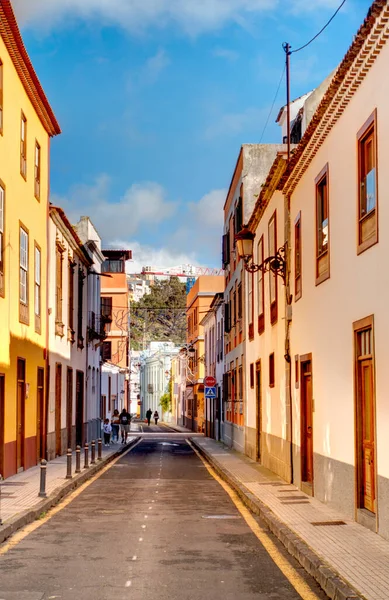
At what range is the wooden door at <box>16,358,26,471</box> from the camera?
21359 millimetres

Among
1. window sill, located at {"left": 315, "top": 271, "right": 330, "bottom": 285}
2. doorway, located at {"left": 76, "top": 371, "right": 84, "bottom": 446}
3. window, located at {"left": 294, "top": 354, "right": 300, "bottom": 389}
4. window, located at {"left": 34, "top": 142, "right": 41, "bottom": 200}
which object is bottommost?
doorway, located at {"left": 76, "top": 371, "right": 84, "bottom": 446}

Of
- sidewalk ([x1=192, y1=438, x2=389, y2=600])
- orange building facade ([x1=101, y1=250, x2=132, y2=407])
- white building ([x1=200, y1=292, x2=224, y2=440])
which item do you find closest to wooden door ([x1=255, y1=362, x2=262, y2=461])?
sidewalk ([x1=192, y1=438, x2=389, y2=600])

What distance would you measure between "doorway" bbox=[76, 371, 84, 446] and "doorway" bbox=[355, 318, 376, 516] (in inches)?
878

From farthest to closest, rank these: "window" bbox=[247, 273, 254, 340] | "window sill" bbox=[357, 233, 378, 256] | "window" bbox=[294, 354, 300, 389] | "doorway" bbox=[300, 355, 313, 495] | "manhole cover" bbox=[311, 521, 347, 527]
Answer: "window" bbox=[247, 273, 254, 340] < "window" bbox=[294, 354, 300, 389] < "doorway" bbox=[300, 355, 313, 495] < "manhole cover" bbox=[311, 521, 347, 527] < "window sill" bbox=[357, 233, 378, 256]

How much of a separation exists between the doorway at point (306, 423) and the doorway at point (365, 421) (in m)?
4.24

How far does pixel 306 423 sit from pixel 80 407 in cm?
1852

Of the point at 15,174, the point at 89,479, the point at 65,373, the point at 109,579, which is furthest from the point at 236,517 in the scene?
the point at 65,373

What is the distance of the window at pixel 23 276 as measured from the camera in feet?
70.2

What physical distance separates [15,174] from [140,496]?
319 inches

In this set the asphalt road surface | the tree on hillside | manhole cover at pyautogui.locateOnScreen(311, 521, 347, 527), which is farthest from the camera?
the tree on hillside

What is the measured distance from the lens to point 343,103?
42.7 feet

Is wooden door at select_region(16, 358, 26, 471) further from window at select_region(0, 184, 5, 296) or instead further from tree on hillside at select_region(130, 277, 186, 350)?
tree on hillside at select_region(130, 277, 186, 350)

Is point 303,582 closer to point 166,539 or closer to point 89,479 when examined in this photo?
point 166,539

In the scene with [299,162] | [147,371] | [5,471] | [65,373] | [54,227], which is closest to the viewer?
[299,162]
